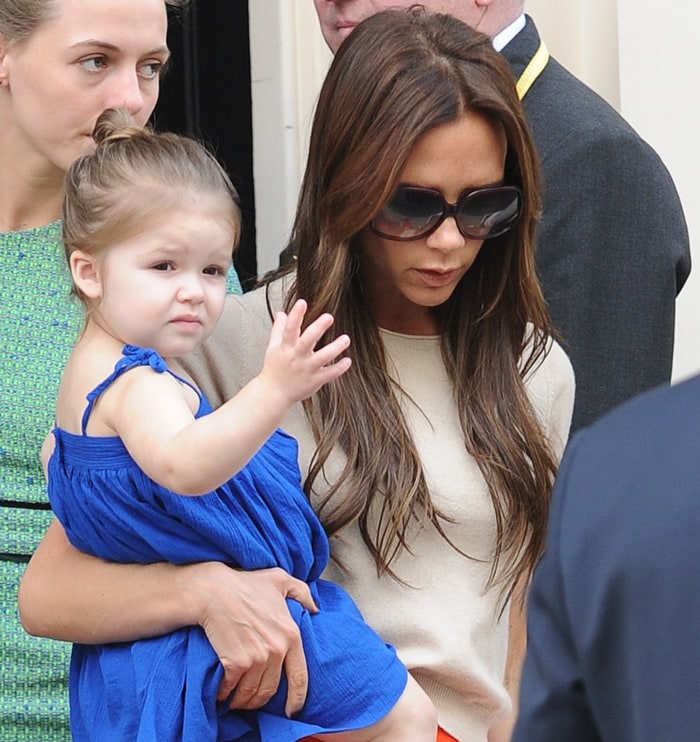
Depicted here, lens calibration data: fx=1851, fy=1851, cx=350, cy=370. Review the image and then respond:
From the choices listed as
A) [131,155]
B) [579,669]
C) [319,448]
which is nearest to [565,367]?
[319,448]

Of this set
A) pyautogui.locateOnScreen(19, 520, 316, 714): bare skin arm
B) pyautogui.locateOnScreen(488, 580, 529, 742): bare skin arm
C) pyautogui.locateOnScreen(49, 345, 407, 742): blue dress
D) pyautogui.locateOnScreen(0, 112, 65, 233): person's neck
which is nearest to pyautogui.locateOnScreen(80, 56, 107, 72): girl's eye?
pyautogui.locateOnScreen(0, 112, 65, 233): person's neck

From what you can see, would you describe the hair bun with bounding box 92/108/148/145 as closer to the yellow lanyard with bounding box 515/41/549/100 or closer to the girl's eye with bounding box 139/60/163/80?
the girl's eye with bounding box 139/60/163/80

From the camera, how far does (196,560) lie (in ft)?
8.66

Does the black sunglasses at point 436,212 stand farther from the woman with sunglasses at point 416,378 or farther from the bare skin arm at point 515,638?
the bare skin arm at point 515,638

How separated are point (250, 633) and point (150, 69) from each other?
3.55 ft

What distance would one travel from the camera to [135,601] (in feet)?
8.56

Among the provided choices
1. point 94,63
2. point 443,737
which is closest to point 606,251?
point 94,63

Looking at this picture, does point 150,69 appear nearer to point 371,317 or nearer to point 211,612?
point 371,317

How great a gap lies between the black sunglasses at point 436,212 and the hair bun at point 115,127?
1.28 ft

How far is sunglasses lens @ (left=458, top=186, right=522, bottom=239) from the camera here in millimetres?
2785

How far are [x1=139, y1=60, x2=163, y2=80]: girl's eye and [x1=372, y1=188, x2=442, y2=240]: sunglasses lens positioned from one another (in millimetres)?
596

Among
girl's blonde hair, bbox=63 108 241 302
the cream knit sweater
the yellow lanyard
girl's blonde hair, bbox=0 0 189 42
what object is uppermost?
girl's blonde hair, bbox=0 0 189 42

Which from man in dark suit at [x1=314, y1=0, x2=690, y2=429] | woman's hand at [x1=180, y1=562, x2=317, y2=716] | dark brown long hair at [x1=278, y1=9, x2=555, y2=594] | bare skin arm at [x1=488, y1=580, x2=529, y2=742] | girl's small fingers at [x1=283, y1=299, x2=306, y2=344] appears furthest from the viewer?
man in dark suit at [x1=314, y1=0, x2=690, y2=429]

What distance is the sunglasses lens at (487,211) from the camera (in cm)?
279
